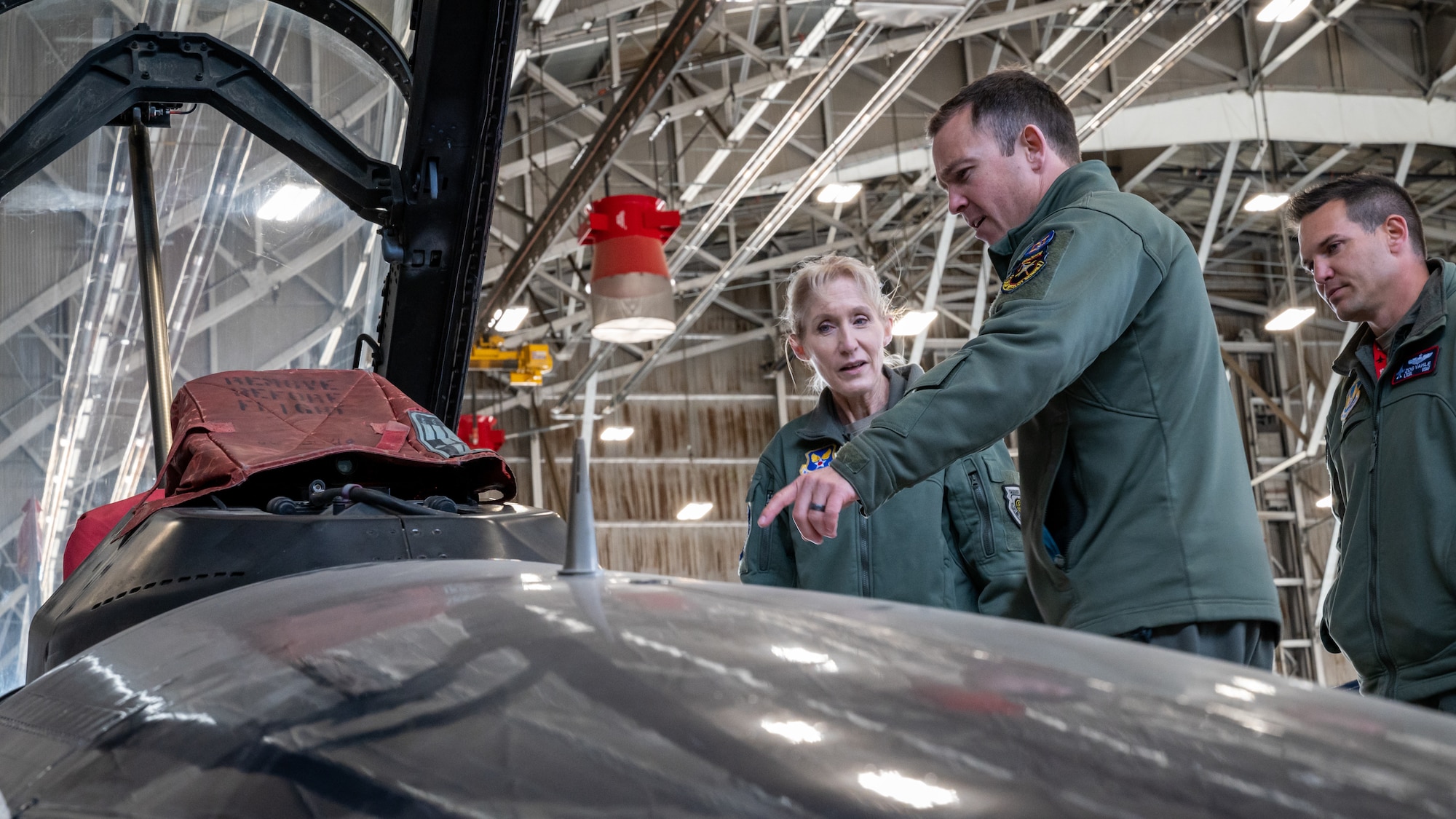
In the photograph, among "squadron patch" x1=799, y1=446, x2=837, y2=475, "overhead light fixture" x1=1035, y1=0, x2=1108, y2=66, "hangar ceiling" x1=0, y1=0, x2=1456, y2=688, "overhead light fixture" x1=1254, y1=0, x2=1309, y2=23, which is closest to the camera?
"squadron patch" x1=799, y1=446, x2=837, y2=475

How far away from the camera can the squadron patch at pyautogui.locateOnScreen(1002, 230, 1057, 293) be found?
221 centimetres

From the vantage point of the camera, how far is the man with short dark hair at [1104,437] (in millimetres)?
2076

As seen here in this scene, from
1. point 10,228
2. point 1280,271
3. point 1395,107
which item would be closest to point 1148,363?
point 10,228

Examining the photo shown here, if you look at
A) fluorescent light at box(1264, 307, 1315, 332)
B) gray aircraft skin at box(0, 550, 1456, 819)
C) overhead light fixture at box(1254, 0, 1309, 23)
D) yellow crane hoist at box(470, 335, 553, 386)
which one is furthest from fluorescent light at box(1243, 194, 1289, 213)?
gray aircraft skin at box(0, 550, 1456, 819)

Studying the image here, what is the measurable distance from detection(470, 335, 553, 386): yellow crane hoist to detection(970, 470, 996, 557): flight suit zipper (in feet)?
47.1

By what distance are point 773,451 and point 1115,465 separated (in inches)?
54.3

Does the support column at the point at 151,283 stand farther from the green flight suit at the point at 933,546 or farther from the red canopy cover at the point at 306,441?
the green flight suit at the point at 933,546

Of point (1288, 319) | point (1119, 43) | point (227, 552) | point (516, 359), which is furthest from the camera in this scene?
point (1288, 319)

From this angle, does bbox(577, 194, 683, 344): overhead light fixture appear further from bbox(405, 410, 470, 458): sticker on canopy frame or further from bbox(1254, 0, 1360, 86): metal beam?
bbox(1254, 0, 1360, 86): metal beam

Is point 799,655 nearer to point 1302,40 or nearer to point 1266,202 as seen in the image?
point 1266,202

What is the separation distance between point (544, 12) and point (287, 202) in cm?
921

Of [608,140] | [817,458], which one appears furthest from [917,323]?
[817,458]

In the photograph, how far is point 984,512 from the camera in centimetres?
325

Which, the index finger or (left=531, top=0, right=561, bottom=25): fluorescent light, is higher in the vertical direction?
(left=531, top=0, right=561, bottom=25): fluorescent light
